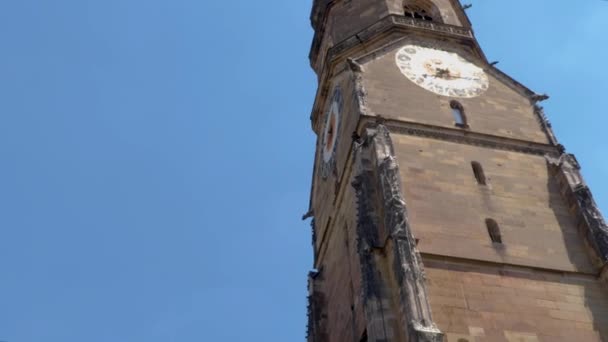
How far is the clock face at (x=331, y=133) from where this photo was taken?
20.5m

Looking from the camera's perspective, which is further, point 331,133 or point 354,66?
point 331,133

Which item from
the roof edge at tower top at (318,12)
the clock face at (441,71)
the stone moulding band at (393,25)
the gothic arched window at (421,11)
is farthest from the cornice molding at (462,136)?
the roof edge at tower top at (318,12)

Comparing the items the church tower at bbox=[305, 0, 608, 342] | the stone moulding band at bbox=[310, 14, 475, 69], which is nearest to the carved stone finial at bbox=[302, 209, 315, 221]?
the church tower at bbox=[305, 0, 608, 342]

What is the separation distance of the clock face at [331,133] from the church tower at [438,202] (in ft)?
0.24

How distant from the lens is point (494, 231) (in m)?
15.6

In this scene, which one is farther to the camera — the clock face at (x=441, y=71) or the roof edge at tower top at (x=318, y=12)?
the roof edge at tower top at (x=318, y=12)

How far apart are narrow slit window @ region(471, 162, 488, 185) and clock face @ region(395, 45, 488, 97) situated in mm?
2706

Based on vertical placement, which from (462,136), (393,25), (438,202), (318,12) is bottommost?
(438,202)

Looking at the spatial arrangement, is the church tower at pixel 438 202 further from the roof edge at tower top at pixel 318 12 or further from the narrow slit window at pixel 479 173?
the roof edge at tower top at pixel 318 12

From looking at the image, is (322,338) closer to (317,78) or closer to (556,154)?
(556,154)

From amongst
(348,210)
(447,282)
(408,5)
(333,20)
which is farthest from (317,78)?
(447,282)

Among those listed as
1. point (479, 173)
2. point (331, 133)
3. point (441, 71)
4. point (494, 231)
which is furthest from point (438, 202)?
point (331, 133)

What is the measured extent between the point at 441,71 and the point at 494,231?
593 centimetres

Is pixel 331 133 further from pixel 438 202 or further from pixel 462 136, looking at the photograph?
pixel 438 202
